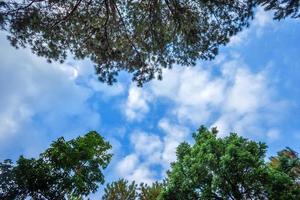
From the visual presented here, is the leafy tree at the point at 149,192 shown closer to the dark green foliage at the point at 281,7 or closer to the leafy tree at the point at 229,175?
the leafy tree at the point at 229,175

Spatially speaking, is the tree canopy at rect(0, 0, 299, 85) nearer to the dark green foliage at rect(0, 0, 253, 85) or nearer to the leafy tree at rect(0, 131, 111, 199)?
the dark green foliage at rect(0, 0, 253, 85)

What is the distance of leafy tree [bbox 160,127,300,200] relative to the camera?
57.2 feet

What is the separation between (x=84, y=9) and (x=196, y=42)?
4.63 metres

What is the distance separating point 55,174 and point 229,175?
9.24 meters

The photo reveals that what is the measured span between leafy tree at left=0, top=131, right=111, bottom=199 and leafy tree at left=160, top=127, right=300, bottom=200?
4.89m

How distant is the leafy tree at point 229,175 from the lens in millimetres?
17422

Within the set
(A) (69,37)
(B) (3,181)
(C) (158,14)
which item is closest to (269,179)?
(C) (158,14)

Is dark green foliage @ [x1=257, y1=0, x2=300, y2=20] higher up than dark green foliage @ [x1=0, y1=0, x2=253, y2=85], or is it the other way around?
dark green foliage @ [x1=0, y1=0, x2=253, y2=85]

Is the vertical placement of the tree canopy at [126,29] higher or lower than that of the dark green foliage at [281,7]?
higher

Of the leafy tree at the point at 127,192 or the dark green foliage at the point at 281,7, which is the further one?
the leafy tree at the point at 127,192

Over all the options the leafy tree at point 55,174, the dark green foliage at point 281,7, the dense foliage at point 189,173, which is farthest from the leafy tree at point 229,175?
the dark green foliage at point 281,7

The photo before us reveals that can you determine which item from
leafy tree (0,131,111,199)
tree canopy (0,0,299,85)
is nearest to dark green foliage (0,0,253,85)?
tree canopy (0,0,299,85)

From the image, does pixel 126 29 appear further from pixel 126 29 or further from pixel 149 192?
pixel 149 192

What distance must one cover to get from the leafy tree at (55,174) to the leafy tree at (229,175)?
489 cm
